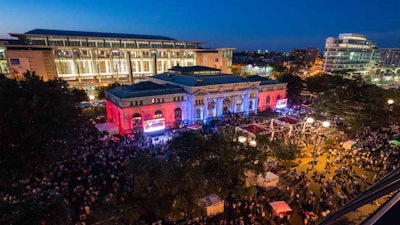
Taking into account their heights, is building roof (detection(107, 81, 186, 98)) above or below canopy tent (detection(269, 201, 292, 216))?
above

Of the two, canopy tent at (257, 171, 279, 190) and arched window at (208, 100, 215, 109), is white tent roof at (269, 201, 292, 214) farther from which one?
arched window at (208, 100, 215, 109)

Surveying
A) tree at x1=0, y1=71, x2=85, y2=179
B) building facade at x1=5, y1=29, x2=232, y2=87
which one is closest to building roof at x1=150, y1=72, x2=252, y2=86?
building facade at x1=5, y1=29, x2=232, y2=87

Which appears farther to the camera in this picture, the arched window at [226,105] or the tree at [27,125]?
the arched window at [226,105]

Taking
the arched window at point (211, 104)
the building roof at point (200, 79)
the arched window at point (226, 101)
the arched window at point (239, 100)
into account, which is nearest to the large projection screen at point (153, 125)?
the building roof at point (200, 79)

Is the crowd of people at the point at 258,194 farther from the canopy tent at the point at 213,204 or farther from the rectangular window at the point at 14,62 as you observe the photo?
the rectangular window at the point at 14,62

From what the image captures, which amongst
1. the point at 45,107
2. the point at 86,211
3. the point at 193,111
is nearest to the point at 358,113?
the point at 193,111

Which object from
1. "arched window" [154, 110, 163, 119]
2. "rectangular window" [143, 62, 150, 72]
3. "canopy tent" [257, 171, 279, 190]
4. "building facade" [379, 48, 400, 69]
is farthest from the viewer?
"building facade" [379, 48, 400, 69]

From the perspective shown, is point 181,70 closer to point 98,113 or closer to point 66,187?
point 98,113
